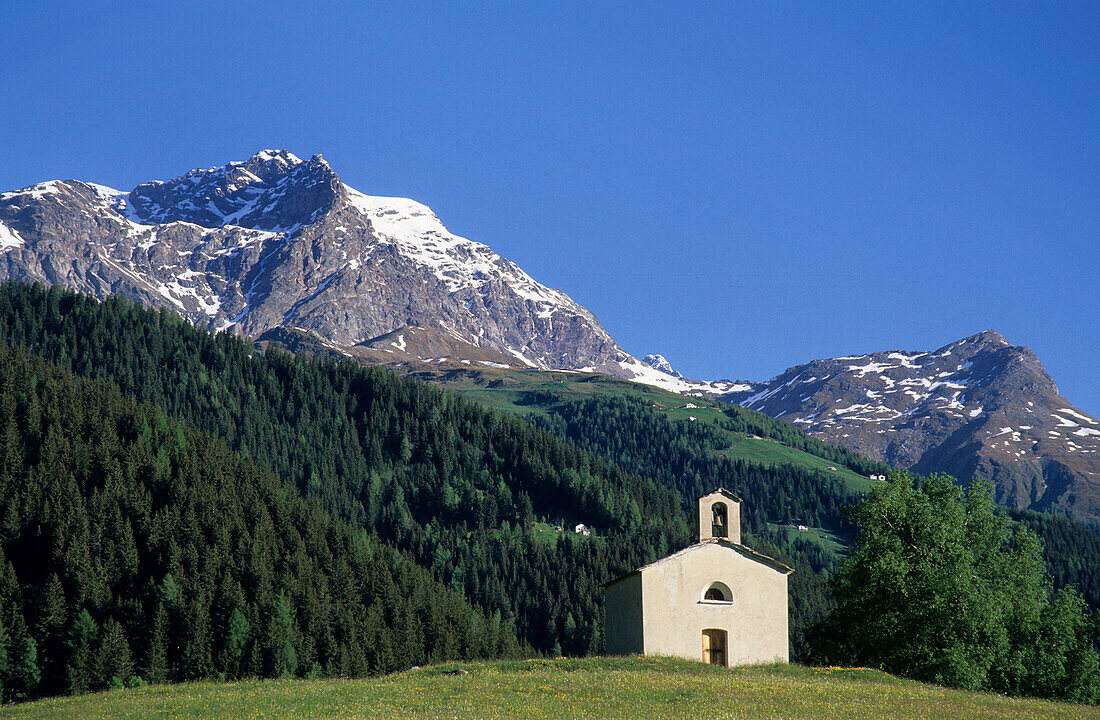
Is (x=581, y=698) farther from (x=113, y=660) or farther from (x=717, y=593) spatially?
(x=113, y=660)

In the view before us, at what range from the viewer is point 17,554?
133625mm

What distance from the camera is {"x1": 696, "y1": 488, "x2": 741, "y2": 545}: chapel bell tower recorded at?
66812 millimetres

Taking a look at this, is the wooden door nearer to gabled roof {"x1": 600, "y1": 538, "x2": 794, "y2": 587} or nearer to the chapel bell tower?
gabled roof {"x1": 600, "y1": 538, "x2": 794, "y2": 587}

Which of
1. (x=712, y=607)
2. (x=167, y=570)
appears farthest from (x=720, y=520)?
(x=167, y=570)

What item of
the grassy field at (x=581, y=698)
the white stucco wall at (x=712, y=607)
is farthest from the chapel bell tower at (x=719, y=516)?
the grassy field at (x=581, y=698)

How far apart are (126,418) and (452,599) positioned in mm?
59101

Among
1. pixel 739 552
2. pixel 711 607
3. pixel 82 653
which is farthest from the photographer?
pixel 82 653

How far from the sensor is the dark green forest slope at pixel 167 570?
116125mm

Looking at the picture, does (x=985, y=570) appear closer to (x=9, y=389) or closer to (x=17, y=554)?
(x=17, y=554)

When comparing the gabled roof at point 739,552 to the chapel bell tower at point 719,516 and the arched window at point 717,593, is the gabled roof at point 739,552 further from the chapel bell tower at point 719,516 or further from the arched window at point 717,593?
the arched window at point 717,593

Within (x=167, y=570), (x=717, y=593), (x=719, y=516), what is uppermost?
(x=719, y=516)

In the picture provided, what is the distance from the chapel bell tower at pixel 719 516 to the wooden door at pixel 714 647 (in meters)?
6.01

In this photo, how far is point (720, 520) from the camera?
222 feet

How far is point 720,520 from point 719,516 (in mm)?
270
